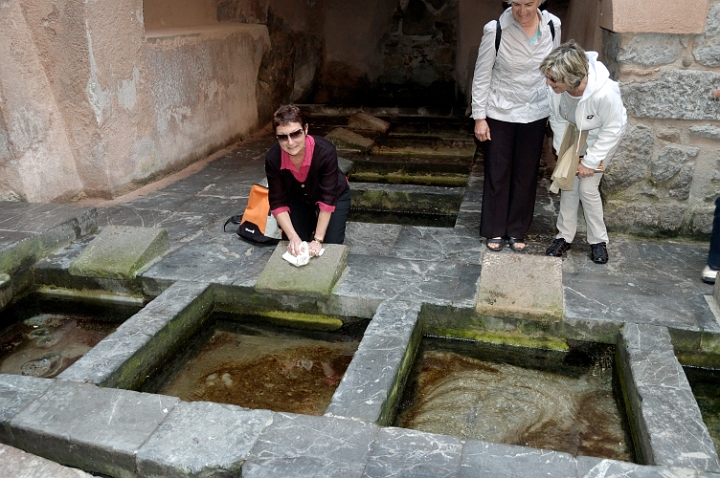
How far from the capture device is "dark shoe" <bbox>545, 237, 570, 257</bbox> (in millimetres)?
3762

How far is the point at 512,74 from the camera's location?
11.6ft

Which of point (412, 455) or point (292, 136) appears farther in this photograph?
point (292, 136)

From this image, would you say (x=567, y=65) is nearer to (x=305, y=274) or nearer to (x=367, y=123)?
(x=305, y=274)

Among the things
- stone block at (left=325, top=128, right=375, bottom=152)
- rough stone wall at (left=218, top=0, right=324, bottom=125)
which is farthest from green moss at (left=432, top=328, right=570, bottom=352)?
rough stone wall at (left=218, top=0, right=324, bottom=125)

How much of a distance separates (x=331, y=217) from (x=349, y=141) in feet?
9.36

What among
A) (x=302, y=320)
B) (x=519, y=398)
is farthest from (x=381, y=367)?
(x=302, y=320)

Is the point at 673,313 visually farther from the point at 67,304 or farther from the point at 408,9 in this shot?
the point at 408,9

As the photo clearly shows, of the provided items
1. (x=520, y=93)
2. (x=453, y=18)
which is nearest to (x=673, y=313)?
(x=520, y=93)

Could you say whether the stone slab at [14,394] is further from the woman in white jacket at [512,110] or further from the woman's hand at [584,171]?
the woman's hand at [584,171]

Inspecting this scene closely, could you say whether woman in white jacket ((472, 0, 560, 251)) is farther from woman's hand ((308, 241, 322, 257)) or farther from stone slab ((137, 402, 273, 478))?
stone slab ((137, 402, 273, 478))

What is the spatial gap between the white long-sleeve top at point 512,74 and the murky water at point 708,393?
1.65 metres

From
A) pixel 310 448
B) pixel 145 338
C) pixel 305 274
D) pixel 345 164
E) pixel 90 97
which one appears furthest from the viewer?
pixel 345 164

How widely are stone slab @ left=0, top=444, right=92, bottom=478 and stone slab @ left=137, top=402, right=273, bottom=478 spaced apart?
24cm

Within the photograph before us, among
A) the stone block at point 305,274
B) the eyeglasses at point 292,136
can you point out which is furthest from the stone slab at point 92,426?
the eyeglasses at point 292,136
